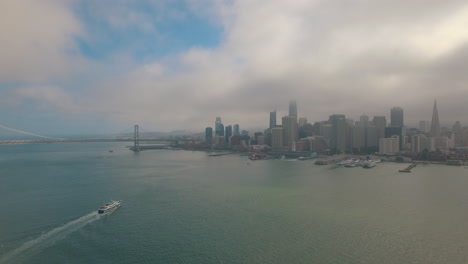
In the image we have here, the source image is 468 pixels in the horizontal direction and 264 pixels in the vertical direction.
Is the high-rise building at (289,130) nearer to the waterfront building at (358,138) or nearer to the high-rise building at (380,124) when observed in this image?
the waterfront building at (358,138)


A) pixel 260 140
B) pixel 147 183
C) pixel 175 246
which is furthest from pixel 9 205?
pixel 260 140

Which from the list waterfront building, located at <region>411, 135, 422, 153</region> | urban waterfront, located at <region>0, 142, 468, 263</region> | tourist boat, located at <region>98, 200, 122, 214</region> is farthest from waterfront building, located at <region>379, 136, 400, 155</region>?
tourist boat, located at <region>98, 200, 122, 214</region>

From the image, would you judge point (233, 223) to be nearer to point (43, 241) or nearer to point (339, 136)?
point (43, 241)

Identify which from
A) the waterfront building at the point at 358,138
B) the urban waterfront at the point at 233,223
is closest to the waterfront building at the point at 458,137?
the waterfront building at the point at 358,138

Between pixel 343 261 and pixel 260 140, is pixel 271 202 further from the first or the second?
pixel 260 140

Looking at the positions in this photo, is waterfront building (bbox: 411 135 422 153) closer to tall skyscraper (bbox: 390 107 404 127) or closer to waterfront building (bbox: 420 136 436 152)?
waterfront building (bbox: 420 136 436 152)

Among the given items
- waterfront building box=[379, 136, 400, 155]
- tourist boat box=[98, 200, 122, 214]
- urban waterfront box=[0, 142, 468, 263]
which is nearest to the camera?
urban waterfront box=[0, 142, 468, 263]

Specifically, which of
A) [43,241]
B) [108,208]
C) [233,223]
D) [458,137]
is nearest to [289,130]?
[458,137]
